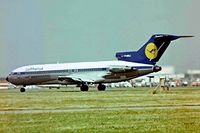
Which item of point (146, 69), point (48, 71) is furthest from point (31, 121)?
point (48, 71)

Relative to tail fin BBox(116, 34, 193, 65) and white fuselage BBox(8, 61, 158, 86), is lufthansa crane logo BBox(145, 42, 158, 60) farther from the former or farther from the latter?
white fuselage BBox(8, 61, 158, 86)

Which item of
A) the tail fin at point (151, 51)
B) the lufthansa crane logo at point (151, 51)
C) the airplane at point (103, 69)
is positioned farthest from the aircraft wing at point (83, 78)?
the lufthansa crane logo at point (151, 51)

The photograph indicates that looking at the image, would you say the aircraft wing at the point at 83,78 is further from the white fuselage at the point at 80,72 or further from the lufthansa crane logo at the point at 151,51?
the lufthansa crane logo at the point at 151,51

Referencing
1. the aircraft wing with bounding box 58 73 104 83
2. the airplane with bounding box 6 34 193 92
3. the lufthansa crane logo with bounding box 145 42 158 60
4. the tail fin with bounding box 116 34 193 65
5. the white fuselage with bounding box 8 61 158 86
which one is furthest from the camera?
the aircraft wing with bounding box 58 73 104 83

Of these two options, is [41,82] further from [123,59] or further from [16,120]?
[16,120]

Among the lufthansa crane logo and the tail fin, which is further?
the lufthansa crane logo

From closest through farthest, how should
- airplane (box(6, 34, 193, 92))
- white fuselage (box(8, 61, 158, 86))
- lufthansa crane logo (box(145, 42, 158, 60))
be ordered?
white fuselage (box(8, 61, 158, 86)) < airplane (box(6, 34, 193, 92)) < lufthansa crane logo (box(145, 42, 158, 60))

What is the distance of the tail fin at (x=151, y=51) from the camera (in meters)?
80.2

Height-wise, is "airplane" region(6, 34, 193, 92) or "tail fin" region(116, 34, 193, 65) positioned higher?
"tail fin" region(116, 34, 193, 65)

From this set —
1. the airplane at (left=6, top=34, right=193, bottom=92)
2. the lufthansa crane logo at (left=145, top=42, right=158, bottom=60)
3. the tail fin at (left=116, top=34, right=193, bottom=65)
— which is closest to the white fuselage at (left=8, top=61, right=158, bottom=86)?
the airplane at (left=6, top=34, right=193, bottom=92)

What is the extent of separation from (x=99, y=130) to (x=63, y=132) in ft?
4.13

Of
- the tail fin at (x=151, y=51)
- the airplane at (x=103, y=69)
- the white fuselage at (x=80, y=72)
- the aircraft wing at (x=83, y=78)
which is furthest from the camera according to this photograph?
the aircraft wing at (x=83, y=78)

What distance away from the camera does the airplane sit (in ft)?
261

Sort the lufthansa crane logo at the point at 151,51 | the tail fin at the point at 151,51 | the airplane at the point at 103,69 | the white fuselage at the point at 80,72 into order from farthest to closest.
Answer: the lufthansa crane logo at the point at 151,51
the tail fin at the point at 151,51
the airplane at the point at 103,69
the white fuselage at the point at 80,72
